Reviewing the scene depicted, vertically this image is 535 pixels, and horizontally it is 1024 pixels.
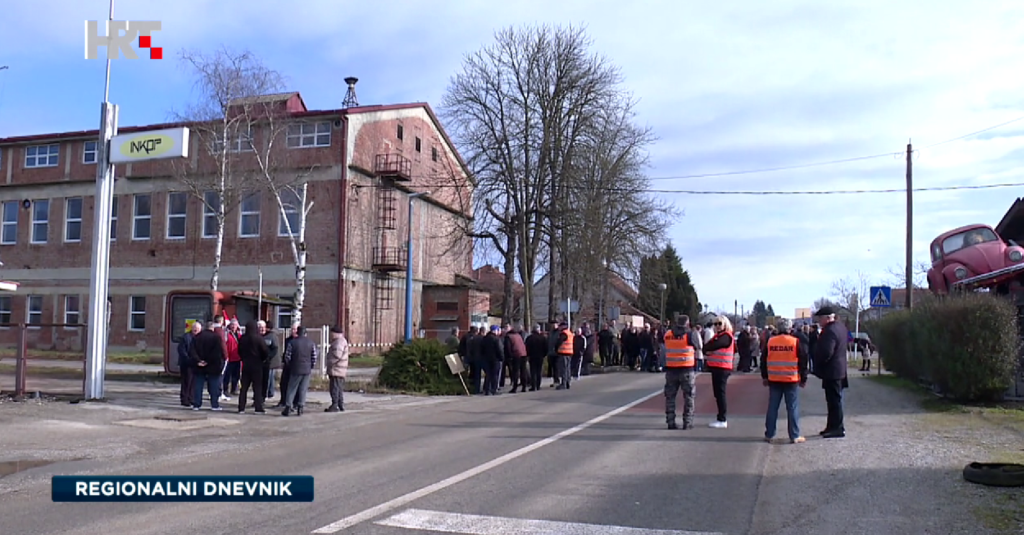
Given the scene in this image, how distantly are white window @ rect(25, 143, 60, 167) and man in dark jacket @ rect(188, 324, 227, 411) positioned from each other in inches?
1279

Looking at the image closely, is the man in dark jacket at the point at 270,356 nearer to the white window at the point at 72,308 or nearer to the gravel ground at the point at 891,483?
the gravel ground at the point at 891,483

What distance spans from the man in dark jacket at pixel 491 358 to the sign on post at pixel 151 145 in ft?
27.1

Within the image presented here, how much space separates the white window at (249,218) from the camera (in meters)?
39.6

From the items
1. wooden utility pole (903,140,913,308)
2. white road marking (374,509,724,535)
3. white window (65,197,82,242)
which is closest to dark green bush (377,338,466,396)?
white road marking (374,509,724,535)

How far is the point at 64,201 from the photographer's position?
1714 inches

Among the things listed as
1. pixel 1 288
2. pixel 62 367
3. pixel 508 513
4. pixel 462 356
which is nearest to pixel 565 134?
pixel 462 356

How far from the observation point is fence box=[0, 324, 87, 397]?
685 inches

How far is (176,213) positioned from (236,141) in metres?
8.75

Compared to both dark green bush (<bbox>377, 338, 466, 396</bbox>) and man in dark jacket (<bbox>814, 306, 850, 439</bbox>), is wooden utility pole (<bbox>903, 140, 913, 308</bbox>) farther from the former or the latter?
man in dark jacket (<bbox>814, 306, 850, 439</bbox>)

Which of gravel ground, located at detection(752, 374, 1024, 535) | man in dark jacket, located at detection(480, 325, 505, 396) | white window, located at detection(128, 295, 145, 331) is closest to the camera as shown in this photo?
gravel ground, located at detection(752, 374, 1024, 535)

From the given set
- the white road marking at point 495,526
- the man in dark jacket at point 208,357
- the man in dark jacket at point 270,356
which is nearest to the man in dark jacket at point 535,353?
the man in dark jacket at point 270,356

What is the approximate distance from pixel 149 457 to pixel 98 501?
3.05 m

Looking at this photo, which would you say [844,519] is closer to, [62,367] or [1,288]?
[1,288]

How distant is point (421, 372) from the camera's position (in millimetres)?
22016
